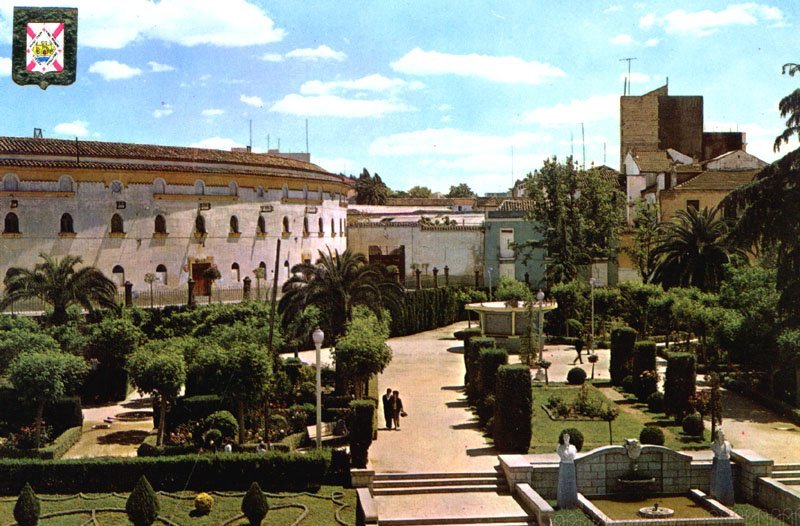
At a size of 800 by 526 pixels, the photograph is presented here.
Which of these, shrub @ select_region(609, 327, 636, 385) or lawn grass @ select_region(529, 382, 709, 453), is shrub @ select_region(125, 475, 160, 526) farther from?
shrub @ select_region(609, 327, 636, 385)

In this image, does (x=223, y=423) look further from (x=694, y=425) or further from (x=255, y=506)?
(x=694, y=425)

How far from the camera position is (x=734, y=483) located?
21.2 meters

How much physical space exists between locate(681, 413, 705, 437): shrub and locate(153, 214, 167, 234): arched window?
2943 cm

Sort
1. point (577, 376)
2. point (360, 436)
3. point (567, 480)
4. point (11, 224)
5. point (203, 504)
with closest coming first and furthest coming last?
point (203, 504), point (567, 480), point (360, 436), point (577, 376), point (11, 224)

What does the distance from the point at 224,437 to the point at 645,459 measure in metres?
10.6

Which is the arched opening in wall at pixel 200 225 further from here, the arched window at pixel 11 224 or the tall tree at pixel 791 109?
the tall tree at pixel 791 109

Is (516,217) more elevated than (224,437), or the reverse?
(516,217)

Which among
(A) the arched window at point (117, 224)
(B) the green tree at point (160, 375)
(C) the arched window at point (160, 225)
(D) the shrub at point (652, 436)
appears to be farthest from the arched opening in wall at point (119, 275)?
(D) the shrub at point (652, 436)

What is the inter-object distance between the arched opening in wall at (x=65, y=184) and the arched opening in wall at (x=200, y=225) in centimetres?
701

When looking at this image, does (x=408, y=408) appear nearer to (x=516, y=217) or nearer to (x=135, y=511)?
(x=135, y=511)

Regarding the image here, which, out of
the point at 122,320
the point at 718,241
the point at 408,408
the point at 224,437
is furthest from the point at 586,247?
the point at 224,437

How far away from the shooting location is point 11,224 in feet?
134

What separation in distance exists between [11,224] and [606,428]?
28605mm

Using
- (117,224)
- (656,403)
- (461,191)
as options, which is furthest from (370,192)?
(656,403)
